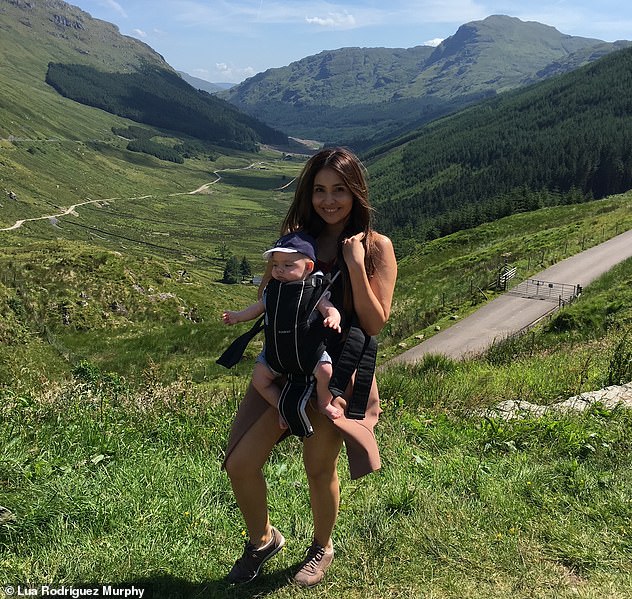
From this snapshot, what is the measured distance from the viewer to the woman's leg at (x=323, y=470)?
3412 mm

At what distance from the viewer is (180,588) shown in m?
3.45

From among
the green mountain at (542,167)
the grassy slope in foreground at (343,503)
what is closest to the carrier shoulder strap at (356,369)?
the grassy slope in foreground at (343,503)

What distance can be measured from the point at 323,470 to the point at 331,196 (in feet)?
6.24

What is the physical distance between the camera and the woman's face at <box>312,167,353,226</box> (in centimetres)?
349

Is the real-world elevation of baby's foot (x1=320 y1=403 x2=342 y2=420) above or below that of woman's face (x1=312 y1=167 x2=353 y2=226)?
below

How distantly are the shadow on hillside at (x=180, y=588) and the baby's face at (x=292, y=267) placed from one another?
7.06ft

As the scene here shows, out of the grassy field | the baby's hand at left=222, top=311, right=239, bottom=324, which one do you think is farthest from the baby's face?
the grassy field

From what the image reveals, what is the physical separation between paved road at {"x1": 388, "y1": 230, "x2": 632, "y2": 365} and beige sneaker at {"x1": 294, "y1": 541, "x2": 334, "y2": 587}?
631 inches

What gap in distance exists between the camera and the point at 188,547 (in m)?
3.77

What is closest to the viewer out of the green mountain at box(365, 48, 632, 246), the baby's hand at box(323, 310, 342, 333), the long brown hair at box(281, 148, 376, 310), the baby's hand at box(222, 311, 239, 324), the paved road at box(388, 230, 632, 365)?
the baby's hand at box(323, 310, 342, 333)

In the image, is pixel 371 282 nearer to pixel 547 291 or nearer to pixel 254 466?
pixel 254 466

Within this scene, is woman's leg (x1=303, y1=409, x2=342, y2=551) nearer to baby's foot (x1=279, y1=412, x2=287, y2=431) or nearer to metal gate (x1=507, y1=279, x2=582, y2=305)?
baby's foot (x1=279, y1=412, x2=287, y2=431)

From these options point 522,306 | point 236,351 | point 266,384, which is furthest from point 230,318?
point 522,306

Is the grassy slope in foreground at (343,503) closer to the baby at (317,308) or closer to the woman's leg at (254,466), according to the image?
the woman's leg at (254,466)
